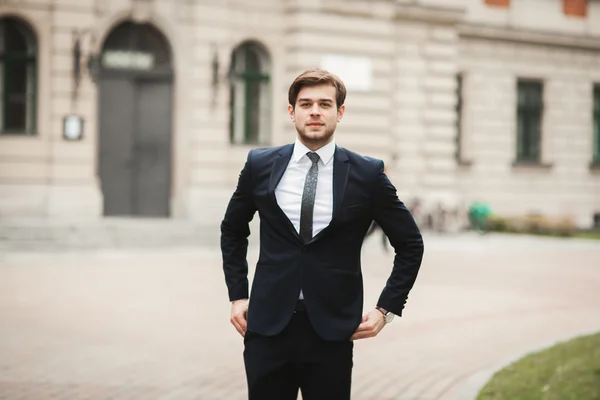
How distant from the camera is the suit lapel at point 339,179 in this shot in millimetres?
3723

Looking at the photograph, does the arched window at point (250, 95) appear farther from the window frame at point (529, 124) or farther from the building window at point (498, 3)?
the window frame at point (529, 124)

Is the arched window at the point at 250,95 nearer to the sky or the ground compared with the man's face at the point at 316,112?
nearer to the sky

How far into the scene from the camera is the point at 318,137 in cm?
373

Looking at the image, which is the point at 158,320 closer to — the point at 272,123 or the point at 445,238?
the point at 272,123

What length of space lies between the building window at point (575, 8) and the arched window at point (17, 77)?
16465 mm

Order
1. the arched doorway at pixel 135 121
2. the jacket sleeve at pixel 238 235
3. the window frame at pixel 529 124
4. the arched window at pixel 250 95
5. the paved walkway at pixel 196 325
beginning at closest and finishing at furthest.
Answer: the jacket sleeve at pixel 238 235
the paved walkway at pixel 196 325
the arched doorway at pixel 135 121
the arched window at pixel 250 95
the window frame at pixel 529 124

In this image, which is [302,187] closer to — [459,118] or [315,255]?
[315,255]

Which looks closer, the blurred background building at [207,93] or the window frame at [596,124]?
the blurred background building at [207,93]

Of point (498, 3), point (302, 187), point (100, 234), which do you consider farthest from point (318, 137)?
point (498, 3)

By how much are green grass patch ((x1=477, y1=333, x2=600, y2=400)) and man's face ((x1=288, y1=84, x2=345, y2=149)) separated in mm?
3754

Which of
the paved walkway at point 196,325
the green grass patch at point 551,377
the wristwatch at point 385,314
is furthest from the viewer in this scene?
the paved walkway at point 196,325

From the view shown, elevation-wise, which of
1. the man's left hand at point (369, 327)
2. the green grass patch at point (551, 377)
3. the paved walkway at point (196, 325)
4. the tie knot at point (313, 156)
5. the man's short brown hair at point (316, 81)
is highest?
the man's short brown hair at point (316, 81)

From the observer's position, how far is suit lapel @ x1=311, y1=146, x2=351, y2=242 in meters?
3.72

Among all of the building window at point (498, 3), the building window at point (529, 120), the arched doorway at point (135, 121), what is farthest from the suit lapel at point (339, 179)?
the building window at point (529, 120)
